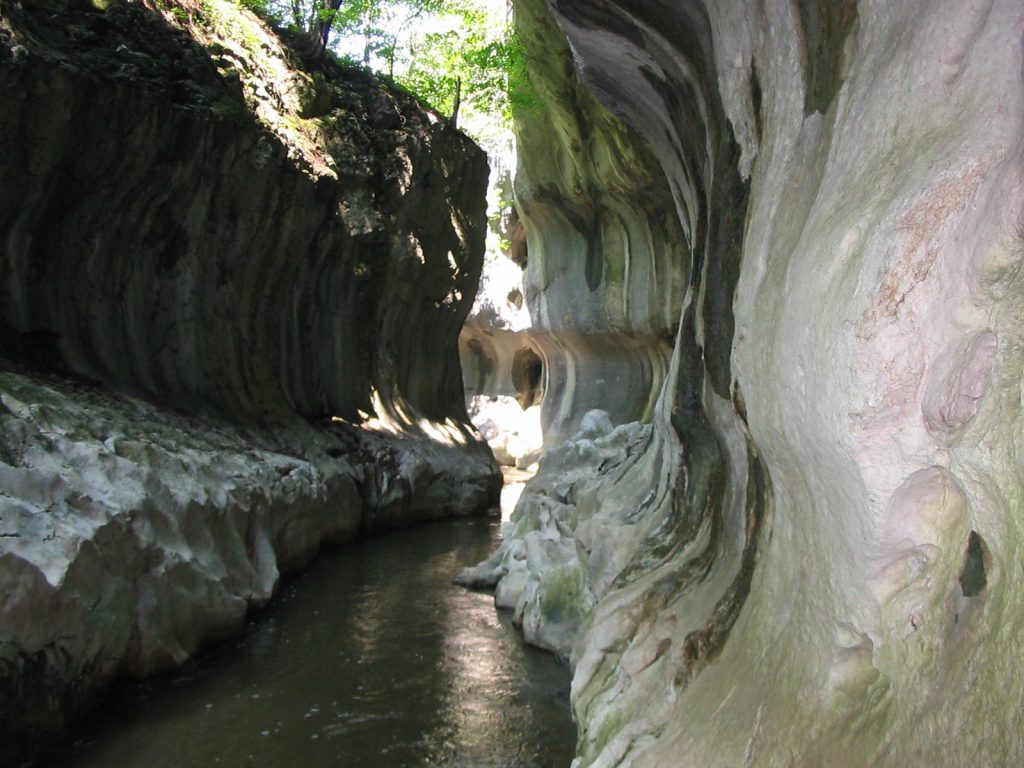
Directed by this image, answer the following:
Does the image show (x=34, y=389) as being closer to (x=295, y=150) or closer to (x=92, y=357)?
(x=92, y=357)

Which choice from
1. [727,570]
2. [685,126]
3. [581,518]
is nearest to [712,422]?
[727,570]

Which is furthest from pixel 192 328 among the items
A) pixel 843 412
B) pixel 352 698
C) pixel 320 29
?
pixel 843 412

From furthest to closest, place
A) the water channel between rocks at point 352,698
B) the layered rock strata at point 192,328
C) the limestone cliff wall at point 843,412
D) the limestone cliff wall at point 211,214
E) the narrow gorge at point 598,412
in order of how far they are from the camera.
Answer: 1. the limestone cliff wall at point 211,214
2. the layered rock strata at point 192,328
3. the water channel between rocks at point 352,698
4. the narrow gorge at point 598,412
5. the limestone cliff wall at point 843,412

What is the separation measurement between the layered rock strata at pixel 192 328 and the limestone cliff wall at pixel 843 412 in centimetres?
342

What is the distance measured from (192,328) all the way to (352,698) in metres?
6.74

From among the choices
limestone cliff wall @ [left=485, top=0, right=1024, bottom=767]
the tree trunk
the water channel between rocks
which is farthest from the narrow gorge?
the tree trunk

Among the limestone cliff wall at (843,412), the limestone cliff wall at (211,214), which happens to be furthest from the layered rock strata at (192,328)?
the limestone cliff wall at (843,412)

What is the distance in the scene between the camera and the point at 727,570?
5121 millimetres

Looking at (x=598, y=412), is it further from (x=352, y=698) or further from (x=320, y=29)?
A: (x=352, y=698)

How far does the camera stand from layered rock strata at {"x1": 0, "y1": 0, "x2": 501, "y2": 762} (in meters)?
6.21

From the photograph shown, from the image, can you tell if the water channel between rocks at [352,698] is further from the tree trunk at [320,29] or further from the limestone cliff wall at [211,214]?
the tree trunk at [320,29]

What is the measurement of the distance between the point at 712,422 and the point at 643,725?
6.98 ft

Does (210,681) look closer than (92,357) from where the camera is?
Yes

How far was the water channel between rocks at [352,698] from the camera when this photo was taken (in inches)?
221
